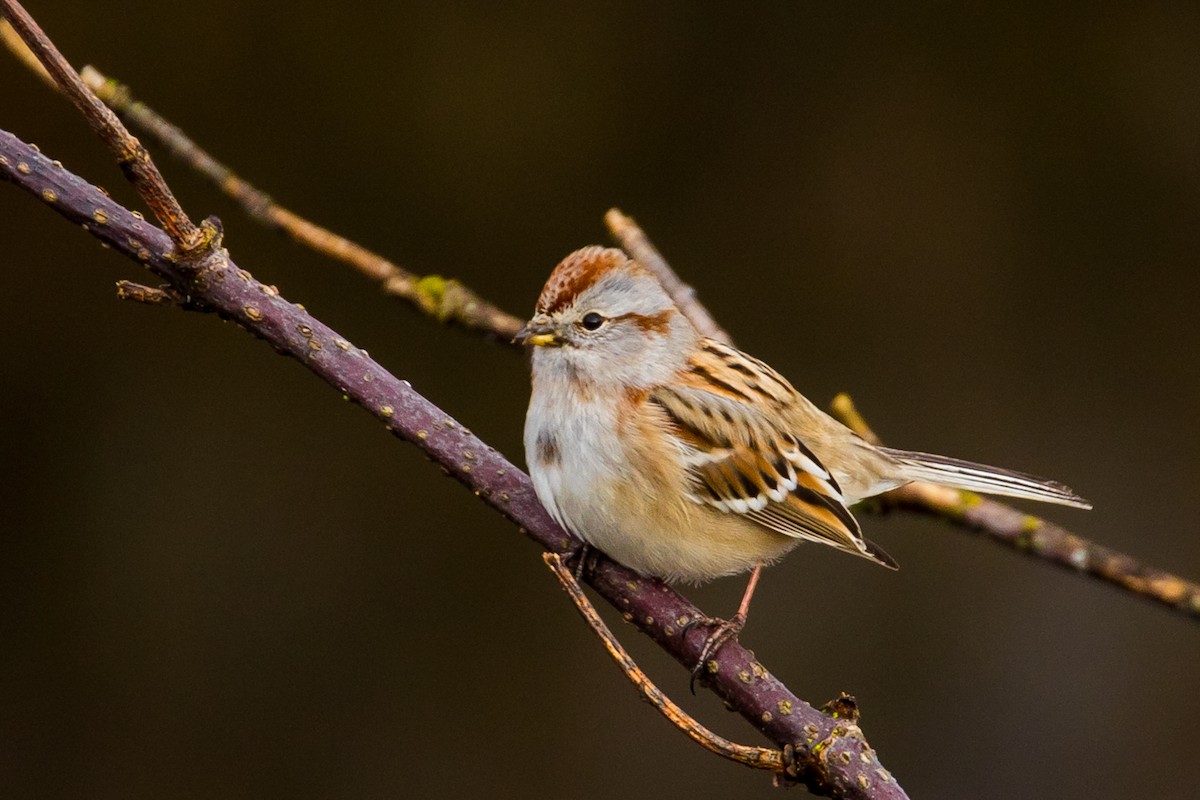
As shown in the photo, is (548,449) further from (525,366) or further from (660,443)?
(525,366)

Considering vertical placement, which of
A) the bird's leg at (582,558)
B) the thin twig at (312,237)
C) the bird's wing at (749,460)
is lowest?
the bird's leg at (582,558)

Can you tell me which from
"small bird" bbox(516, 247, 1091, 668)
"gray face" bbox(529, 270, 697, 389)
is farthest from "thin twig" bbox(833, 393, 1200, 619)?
"gray face" bbox(529, 270, 697, 389)

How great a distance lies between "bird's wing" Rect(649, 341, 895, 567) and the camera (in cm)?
231

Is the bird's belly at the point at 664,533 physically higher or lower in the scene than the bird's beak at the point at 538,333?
lower

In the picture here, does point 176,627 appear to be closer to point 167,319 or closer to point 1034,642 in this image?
point 167,319

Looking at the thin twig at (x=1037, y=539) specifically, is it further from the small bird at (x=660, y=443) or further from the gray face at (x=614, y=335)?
the gray face at (x=614, y=335)

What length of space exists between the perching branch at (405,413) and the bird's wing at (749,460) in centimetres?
38

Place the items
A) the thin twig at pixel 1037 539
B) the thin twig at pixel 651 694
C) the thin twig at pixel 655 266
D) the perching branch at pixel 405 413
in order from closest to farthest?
the thin twig at pixel 651 694, the perching branch at pixel 405 413, the thin twig at pixel 1037 539, the thin twig at pixel 655 266

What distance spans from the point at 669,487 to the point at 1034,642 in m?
2.25

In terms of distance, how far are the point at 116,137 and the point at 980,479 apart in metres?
1.85

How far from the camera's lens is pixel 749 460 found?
2.38m

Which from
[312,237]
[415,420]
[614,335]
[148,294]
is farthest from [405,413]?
[312,237]

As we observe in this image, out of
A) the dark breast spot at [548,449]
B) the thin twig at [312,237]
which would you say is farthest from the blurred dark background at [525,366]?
the dark breast spot at [548,449]

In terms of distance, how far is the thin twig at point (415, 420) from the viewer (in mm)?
1634
